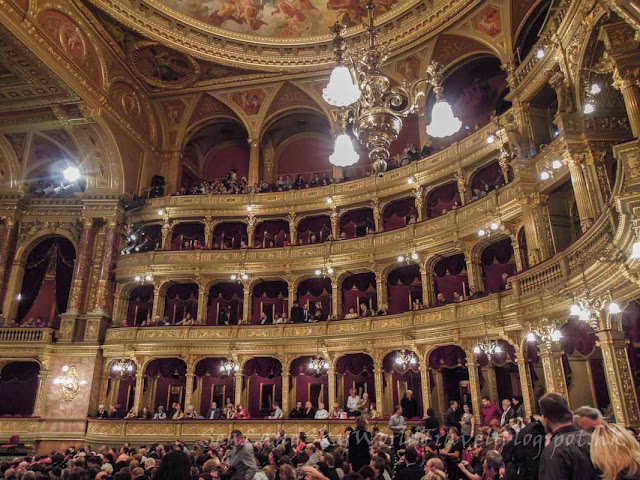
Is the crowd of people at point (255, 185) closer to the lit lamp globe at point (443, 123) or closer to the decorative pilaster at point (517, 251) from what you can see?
the decorative pilaster at point (517, 251)

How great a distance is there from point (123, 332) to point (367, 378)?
10712 millimetres

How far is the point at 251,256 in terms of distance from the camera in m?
22.3

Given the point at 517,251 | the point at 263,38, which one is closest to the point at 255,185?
the point at 263,38

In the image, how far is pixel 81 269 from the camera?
875 inches

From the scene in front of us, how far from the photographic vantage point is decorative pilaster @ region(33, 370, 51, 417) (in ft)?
63.7

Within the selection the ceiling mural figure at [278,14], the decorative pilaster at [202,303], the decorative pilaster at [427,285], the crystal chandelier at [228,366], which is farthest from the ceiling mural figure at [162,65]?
the decorative pilaster at [427,285]

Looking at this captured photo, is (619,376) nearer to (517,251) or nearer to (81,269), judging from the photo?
(517,251)

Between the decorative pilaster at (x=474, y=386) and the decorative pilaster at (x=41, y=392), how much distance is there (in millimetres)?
16486

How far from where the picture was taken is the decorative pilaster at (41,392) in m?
19.4

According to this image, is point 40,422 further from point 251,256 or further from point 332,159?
point 332,159

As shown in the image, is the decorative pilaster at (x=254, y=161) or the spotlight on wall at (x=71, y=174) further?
the decorative pilaster at (x=254, y=161)

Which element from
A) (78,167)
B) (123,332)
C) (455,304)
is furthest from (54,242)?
(455,304)

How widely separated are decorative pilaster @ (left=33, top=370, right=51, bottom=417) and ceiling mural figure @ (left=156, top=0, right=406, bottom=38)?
16.5 metres

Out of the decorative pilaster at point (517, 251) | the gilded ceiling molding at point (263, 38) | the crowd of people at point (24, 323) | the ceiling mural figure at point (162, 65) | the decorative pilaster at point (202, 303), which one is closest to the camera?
the decorative pilaster at point (517, 251)
